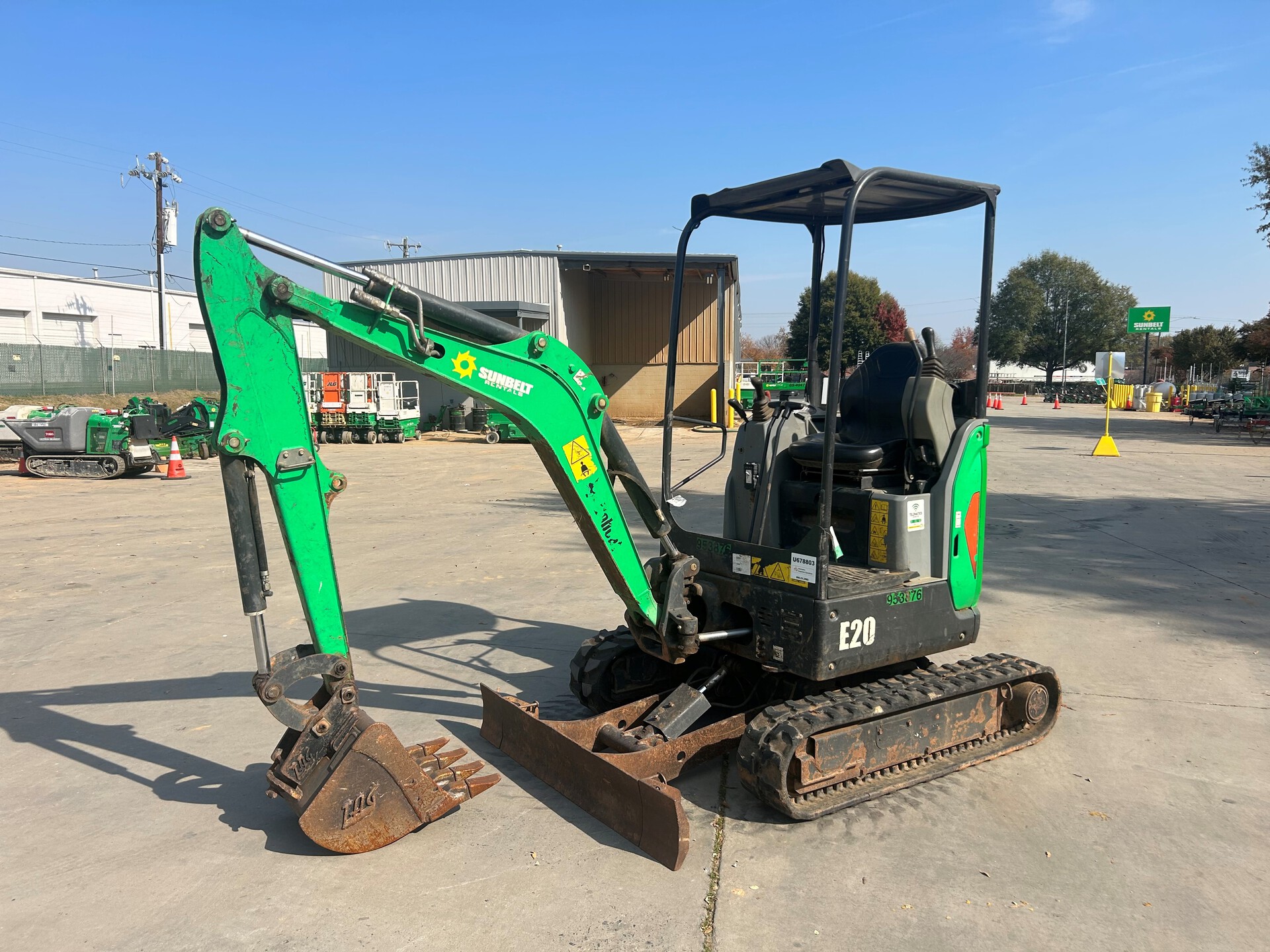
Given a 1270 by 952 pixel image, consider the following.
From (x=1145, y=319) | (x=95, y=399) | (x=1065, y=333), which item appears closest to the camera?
(x=1145, y=319)

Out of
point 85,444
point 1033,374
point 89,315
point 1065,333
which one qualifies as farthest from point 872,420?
point 1033,374

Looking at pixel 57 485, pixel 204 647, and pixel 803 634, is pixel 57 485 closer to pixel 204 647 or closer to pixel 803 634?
pixel 204 647

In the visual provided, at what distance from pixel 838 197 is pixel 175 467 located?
16.2m

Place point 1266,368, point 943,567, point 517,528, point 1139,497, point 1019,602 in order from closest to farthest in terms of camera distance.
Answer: point 943,567 < point 1019,602 < point 517,528 < point 1139,497 < point 1266,368

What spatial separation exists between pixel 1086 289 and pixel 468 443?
227ft

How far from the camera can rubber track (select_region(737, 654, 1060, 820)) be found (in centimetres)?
405

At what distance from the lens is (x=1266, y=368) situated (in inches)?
1961

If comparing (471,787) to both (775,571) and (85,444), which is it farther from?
(85,444)

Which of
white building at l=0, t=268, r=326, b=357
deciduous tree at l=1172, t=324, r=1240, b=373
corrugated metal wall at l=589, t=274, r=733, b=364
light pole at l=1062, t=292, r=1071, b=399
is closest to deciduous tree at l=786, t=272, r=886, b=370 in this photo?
corrugated metal wall at l=589, t=274, r=733, b=364

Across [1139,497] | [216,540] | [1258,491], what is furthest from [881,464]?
[1258,491]

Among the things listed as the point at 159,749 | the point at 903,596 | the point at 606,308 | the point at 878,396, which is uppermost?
the point at 606,308

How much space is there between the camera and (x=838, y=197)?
17.9 ft

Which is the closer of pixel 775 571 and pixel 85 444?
pixel 775 571

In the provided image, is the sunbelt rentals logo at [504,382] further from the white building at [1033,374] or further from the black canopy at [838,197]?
the white building at [1033,374]
